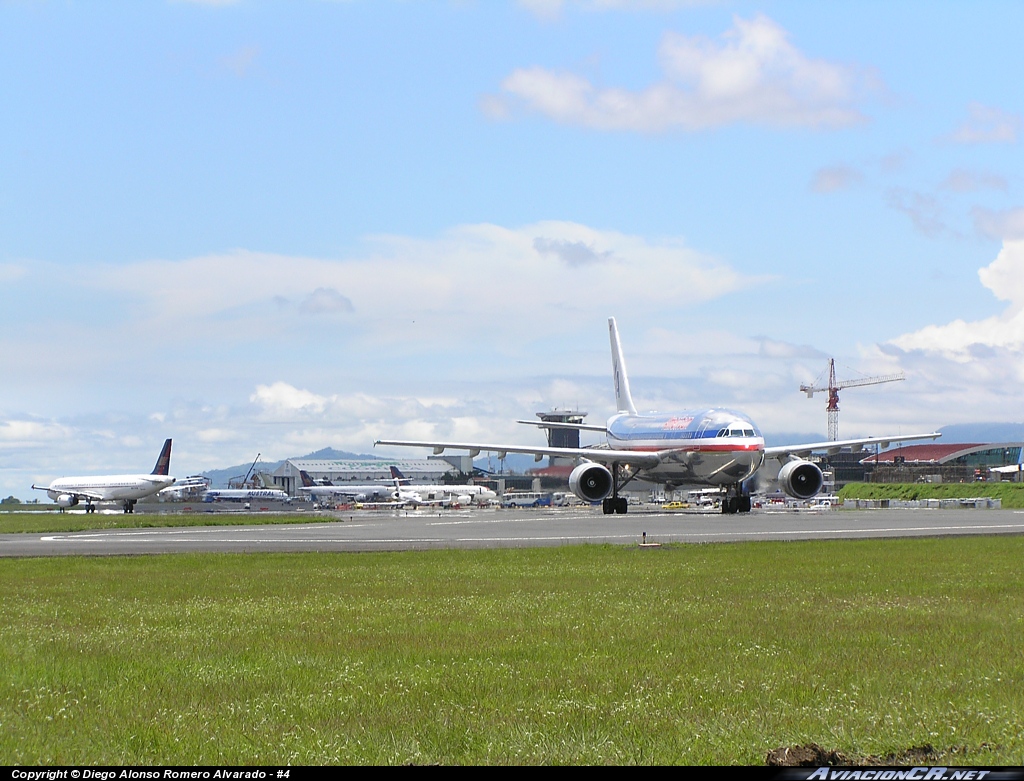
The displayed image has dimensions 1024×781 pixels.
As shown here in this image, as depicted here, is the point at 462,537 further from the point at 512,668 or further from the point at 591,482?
the point at 591,482

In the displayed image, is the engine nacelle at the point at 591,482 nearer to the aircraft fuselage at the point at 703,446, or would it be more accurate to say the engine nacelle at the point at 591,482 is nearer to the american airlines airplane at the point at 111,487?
the aircraft fuselage at the point at 703,446

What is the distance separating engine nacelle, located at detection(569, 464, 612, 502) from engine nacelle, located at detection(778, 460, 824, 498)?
10.3m

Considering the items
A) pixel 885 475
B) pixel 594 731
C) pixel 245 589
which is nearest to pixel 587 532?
pixel 245 589

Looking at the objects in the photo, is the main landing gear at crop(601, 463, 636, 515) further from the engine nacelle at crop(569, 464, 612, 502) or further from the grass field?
the grass field

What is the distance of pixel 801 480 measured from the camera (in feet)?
220

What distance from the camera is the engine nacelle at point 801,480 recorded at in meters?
66.7

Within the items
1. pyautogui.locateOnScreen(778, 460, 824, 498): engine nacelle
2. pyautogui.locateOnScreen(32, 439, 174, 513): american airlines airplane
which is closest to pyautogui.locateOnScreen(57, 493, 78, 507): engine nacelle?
pyautogui.locateOnScreen(32, 439, 174, 513): american airlines airplane

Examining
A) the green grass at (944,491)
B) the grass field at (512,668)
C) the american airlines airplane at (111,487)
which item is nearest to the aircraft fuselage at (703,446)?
the green grass at (944,491)

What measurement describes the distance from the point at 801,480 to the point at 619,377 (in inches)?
879

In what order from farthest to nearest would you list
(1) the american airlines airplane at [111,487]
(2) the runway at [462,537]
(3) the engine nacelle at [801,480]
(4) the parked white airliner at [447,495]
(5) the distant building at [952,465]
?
1. (5) the distant building at [952,465]
2. (4) the parked white airliner at [447,495]
3. (1) the american airlines airplane at [111,487]
4. (3) the engine nacelle at [801,480]
5. (2) the runway at [462,537]

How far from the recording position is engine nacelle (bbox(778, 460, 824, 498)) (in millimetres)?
66688

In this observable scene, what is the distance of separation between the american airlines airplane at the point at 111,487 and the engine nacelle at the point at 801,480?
217ft

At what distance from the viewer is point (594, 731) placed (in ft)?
26.4

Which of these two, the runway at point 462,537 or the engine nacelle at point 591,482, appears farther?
the engine nacelle at point 591,482
